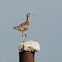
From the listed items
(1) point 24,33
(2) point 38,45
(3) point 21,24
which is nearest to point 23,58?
(2) point 38,45

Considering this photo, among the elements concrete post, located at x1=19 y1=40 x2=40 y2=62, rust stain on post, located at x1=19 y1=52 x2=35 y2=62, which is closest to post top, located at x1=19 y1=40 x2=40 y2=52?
concrete post, located at x1=19 y1=40 x2=40 y2=62

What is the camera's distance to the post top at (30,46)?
34.0 feet

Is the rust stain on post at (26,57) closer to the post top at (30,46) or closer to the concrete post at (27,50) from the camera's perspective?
the concrete post at (27,50)

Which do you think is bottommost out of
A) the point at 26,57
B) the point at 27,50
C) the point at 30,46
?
the point at 26,57

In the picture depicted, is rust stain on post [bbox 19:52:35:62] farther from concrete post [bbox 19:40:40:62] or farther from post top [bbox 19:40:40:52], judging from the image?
post top [bbox 19:40:40:52]

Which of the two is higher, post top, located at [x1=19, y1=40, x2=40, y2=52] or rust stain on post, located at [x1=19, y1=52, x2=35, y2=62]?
post top, located at [x1=19, y1=40, x2=40, y2=52]

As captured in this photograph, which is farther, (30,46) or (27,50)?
(27,50)

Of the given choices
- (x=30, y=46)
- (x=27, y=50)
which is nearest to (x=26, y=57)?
(x=27, y=50)

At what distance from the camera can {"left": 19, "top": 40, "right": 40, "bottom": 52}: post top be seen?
10366mm

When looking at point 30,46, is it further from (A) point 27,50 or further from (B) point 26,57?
(B) point 26,57

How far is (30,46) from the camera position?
10336 mm

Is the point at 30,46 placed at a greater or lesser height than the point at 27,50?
greater

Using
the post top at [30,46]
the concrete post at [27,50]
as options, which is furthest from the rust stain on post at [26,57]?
the post top at [30,46]

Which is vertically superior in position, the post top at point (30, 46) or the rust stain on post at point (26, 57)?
the post top at point (30, 46)
